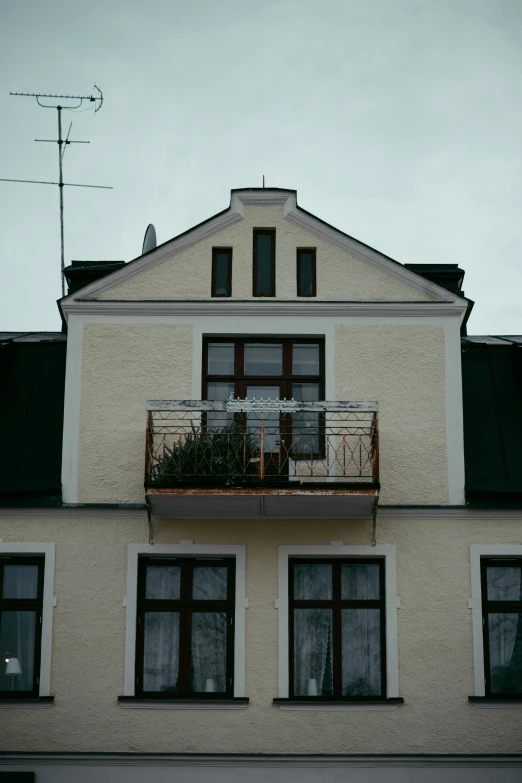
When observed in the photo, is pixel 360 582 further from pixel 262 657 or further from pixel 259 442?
pixel 259 442

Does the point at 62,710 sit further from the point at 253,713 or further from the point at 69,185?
the point at 69,185

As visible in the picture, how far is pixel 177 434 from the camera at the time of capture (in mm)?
17594

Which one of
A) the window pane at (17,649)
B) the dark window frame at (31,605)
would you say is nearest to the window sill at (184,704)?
the dark window frame at (31,605)

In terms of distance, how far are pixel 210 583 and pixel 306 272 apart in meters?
4.57

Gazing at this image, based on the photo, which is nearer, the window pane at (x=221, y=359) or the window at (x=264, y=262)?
the window pane at (x=221, y=359)

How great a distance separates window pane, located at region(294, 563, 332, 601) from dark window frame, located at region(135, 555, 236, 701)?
0.85m

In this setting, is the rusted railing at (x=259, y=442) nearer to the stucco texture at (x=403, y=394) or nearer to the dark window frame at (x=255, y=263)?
the stucco texture at (x=403, y=394)

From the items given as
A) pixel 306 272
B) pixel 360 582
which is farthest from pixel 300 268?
pixel 360 582

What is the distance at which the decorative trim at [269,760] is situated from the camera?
16.6m

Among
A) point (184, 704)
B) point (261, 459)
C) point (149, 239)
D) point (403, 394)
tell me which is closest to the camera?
point (261, 459)

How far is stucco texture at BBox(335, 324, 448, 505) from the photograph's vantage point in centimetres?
1781

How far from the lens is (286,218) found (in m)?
18.8

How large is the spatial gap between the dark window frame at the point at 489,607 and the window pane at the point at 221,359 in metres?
4.31

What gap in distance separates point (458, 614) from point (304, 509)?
7.91 feet
